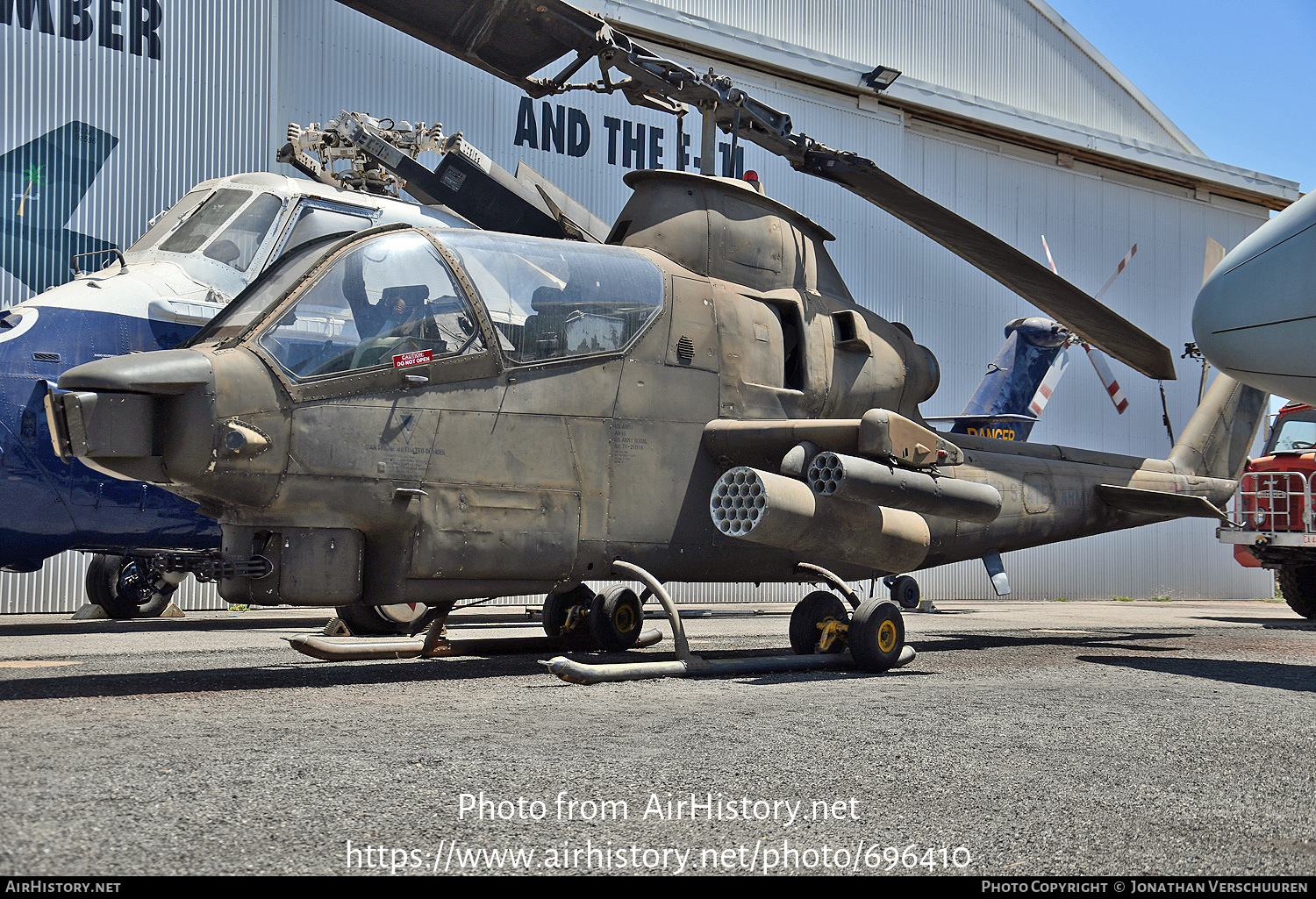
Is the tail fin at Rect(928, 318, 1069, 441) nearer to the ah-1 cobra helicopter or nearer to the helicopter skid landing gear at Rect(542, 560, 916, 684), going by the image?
the ah-1 cobra helicopter

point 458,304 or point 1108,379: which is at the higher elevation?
point 1108,379

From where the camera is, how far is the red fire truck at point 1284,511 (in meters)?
15.4

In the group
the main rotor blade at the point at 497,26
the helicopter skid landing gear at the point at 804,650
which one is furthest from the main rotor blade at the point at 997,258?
the helicopter skid landing gear at the point at 804,650

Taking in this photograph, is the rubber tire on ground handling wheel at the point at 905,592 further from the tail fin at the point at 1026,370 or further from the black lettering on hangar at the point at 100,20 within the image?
the black lettering on hangar at the point at 100,20

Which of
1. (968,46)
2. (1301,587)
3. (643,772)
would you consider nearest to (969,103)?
(968,46)

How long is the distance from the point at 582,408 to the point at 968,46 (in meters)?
21.7

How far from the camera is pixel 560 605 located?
7.91 meters

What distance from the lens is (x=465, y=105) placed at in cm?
1811

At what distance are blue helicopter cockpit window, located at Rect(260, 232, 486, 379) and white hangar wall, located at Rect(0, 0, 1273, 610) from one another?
10789 mm

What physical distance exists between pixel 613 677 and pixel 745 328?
2892 mm

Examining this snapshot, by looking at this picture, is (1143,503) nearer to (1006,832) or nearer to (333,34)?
(1006,832)

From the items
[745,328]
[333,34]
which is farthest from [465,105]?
[745,328]

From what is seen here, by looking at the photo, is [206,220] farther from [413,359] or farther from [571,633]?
[571,633]

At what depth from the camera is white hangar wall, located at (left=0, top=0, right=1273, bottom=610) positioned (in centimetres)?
→ 1524
